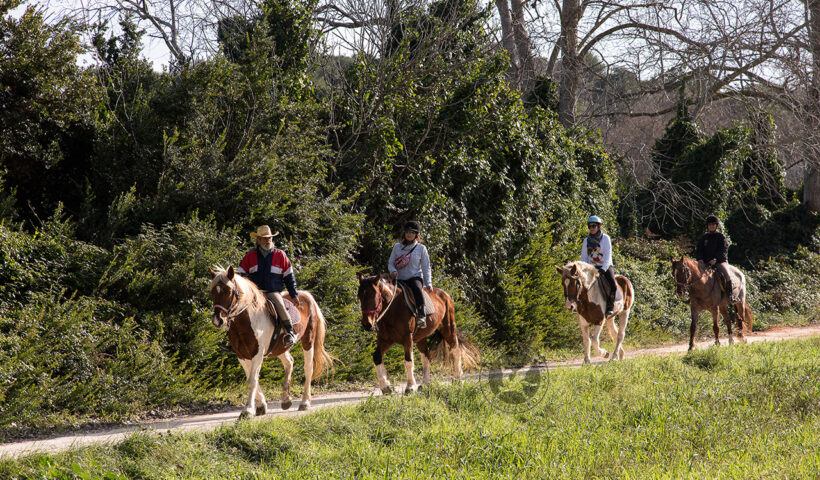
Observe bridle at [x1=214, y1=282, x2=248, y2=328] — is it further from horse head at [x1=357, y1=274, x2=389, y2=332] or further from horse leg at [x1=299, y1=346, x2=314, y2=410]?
horse leg at [x1=299, y1=346, x2=314, y2=410]

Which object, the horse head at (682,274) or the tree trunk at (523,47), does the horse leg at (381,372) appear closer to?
the horse head at (682,274)

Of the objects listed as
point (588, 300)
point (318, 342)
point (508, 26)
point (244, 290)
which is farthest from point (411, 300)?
point (508, 26)

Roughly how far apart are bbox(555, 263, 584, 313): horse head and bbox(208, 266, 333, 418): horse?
14.0ft

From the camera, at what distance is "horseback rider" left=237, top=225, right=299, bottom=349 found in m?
8.41

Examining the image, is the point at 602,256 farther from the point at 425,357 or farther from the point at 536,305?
the point at 425,357

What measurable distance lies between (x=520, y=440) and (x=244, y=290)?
3.46 meters

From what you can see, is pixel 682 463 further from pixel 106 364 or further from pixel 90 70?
pixel 90 70

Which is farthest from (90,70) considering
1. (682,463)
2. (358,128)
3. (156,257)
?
(682,463)

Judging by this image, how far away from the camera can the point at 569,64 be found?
24.1 metres

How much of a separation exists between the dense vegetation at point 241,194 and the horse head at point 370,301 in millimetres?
2367

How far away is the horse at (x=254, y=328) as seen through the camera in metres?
7.41

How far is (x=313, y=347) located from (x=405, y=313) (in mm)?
1369

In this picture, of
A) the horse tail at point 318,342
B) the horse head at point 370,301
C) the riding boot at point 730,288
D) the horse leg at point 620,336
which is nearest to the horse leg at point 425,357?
the horse tail at point 318,342

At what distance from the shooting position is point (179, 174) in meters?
11.0
